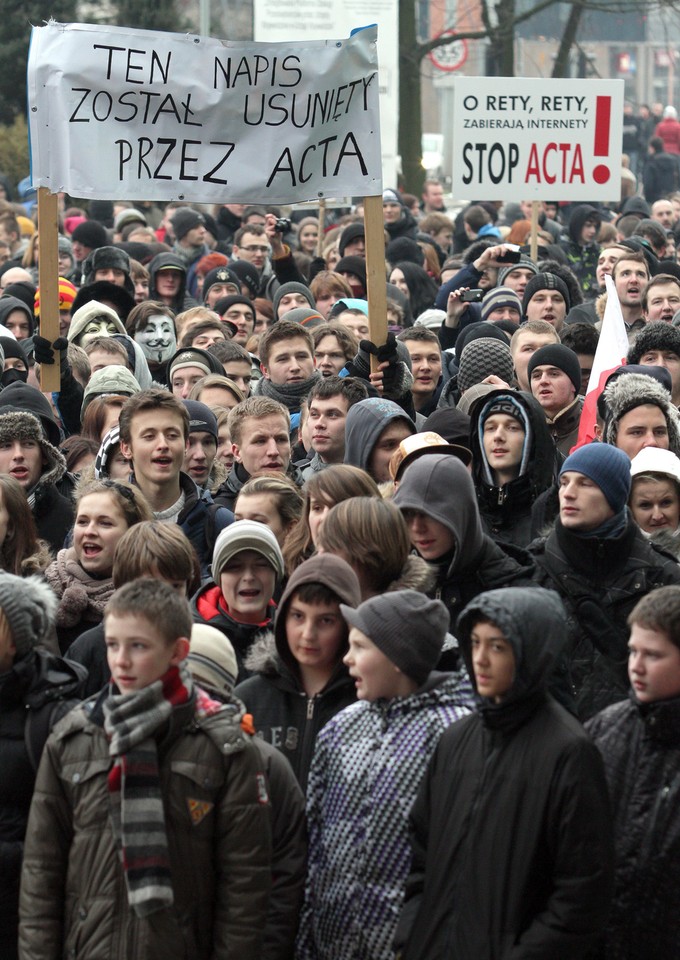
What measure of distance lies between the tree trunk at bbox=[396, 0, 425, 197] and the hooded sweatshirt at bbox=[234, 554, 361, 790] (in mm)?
21714

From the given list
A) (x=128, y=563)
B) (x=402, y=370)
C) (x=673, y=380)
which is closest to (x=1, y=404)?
(x=402, y=370)

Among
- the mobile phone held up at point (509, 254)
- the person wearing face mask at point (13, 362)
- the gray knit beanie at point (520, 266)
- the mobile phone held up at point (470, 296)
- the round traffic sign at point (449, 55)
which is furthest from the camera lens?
the round traffic sign at point (449, 55)

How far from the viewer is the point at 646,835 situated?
149 inches

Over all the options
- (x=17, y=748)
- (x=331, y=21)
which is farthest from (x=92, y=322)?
(x=331, y=21)

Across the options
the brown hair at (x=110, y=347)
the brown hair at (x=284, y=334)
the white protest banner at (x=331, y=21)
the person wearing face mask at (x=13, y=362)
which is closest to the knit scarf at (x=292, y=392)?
the brown hair at (x=284, y=334)

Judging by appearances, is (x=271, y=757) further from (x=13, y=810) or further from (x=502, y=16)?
(x=502, y=16)

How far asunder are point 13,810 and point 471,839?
1.19 meters

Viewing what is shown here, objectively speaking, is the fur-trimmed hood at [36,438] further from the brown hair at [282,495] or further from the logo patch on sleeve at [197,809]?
the logo patch on sleeve at [197,809]

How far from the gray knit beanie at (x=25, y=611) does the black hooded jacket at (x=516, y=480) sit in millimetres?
2107

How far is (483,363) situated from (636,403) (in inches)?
66.2

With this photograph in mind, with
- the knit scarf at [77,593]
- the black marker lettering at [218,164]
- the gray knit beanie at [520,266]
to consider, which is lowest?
the knit scarf at [77,593]

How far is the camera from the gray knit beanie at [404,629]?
13.1 feet

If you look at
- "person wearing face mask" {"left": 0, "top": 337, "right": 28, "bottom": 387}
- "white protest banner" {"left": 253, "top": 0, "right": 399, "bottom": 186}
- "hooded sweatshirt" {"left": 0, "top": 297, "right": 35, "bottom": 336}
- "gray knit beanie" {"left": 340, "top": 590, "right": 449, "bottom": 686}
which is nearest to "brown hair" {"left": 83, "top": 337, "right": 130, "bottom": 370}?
"person wearing face mask" {"left": 0, "top": 337, "right": 28, "bottom": 387}

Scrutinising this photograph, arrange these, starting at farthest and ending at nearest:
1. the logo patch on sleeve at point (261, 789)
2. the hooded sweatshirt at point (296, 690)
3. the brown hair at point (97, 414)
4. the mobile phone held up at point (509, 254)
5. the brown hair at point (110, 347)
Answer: the mobile phone held up at point (509, 254), the brown hair at point (110, 347), the brown hair at point (97, 414), the hooded sweatshirt at point (296, 690), the logo patch on sleeve at point (261, 789)
